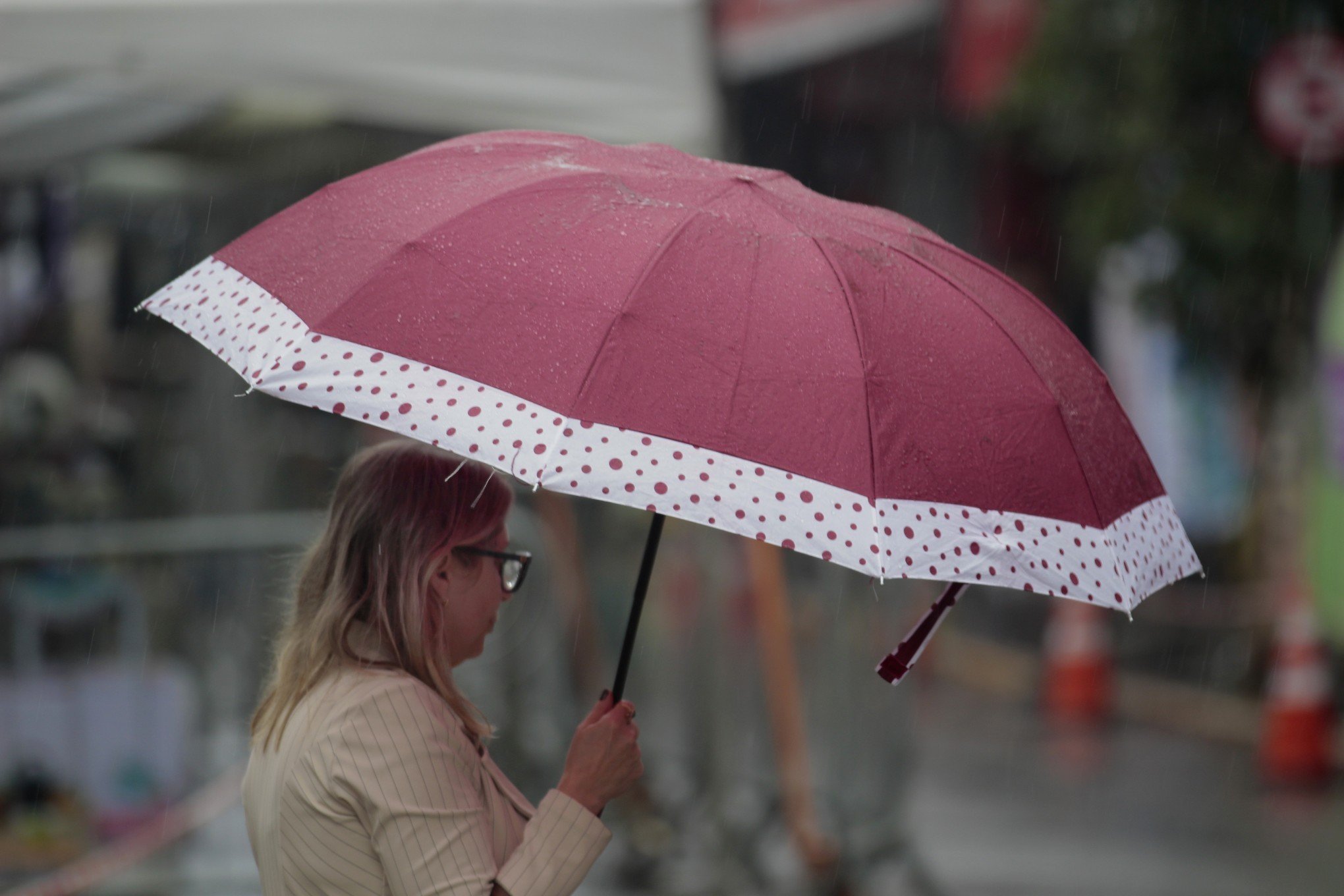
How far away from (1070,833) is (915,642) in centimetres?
600

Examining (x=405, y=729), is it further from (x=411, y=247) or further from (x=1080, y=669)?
(x=1080, y=669)

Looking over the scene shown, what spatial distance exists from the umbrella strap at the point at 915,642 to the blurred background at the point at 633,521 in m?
2.84

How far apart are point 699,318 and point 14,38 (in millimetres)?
3091

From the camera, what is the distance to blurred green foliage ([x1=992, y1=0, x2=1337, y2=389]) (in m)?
8.55

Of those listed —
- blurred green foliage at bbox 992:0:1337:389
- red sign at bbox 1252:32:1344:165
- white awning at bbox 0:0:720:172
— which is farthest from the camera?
blurred green foliage at bbox 992:0:1337:389

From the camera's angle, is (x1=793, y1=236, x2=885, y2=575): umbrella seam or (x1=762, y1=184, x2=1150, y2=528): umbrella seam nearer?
Answer: (x1=793, y1=236, x2=885, y2=575): umbrella seam

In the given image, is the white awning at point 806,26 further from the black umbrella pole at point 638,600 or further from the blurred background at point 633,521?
the black umbrella pole at point 638,600

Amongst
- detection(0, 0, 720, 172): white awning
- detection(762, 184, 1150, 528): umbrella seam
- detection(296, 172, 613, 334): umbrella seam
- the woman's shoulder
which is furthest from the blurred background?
the woman's shoulder

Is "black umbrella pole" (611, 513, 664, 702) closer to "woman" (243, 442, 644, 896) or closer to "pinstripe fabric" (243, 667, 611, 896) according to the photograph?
"woman" (243, 442, 644, 896)

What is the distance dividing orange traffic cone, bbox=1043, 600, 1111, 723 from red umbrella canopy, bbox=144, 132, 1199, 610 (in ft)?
30.7

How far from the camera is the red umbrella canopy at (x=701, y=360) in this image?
6.49 feet

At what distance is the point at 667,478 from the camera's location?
6.36ft

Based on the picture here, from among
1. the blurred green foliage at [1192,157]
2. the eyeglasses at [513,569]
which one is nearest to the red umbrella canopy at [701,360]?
the eyeglasses at [513,569]

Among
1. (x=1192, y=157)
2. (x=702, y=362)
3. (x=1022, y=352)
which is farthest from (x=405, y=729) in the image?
(x=1192, y=157)
